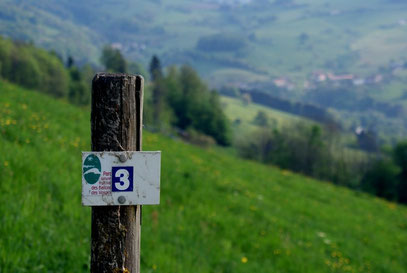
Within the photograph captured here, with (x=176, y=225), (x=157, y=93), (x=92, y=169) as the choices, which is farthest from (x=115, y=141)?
(x=157, y=93)

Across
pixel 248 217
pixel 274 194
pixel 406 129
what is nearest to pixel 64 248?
pixel 248 217

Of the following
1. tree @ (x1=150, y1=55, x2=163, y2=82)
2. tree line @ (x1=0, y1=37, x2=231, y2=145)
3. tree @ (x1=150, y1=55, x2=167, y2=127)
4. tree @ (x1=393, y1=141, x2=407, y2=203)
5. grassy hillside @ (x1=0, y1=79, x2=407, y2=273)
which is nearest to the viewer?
grassy hillside @ (x1=0, y1=79, x2=407, y2=273)

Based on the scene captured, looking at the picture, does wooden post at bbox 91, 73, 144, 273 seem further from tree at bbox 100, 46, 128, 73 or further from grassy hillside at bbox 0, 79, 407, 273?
tree at bbox 100, 46, 128, 73

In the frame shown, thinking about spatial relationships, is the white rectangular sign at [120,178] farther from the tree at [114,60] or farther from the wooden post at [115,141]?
the tree at [114,60]

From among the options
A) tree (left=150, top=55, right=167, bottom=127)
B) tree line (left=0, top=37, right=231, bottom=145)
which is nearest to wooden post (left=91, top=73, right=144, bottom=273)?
tree line (left=0, top=37, right=231, bottom=145)

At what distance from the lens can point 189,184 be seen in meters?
9.84

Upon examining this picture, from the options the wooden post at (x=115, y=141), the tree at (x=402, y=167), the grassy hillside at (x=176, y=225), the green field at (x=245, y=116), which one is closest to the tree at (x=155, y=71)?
the green field at (x=245, y=116)

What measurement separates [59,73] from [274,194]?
5588cm

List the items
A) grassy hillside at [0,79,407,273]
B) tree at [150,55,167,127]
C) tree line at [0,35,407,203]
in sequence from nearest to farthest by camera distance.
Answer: grassy hillside at [0,79,407,273] → tree line at [0,35,407,203] → tree at [150,55,167,127]

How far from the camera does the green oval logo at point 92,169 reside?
6.95 feet

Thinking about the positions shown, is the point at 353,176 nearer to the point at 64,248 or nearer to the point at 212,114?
the point at 212,114

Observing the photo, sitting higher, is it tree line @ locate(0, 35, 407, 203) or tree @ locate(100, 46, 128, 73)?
tree @ locate(100, 46, 128, 73)

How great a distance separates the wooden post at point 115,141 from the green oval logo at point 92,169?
8cm

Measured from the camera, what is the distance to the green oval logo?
2.12 metres
